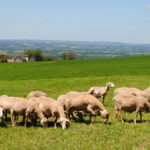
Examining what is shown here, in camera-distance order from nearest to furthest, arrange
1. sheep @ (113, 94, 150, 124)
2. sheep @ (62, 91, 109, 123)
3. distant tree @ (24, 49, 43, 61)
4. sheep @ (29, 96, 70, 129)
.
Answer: sheep @ (29, 96, 70, 129)
sheep @ (62, 91, 109, 123)
sheep @ (113, 94, 150, 124)
distant tree @ (24, 49, 43, 61)

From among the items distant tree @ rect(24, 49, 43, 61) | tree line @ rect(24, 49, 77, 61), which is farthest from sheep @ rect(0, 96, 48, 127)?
distant tree @ rect(24, 49, 43, 61)

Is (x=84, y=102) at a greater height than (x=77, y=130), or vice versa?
(x=84, y=102)

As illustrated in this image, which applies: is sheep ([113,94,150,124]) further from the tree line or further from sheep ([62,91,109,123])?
the tree line

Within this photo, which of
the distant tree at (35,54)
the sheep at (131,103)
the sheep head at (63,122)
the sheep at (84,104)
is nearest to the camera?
the sheep head at (63,122)

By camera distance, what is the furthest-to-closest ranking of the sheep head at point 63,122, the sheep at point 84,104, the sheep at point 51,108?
the sheep at point 84,104
the sheep at point 51,108
the sheep head at point 63,122

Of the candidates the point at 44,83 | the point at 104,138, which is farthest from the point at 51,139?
the point at 44,83

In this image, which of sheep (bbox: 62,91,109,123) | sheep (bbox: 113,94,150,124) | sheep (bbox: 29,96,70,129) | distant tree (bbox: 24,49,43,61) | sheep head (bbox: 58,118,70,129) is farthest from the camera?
distant tree (bbox: 24,49,43,61)

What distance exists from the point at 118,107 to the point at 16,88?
17.2m

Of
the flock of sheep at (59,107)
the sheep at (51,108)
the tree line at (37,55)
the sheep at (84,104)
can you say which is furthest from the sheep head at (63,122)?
the tree line at (37,55)

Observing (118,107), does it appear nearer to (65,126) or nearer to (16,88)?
(65,126)

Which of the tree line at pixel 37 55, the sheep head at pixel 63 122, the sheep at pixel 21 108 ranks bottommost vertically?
the tree line at pixel 37 55

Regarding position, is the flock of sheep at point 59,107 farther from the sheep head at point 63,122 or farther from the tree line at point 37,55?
A: the tree line at point 37,55

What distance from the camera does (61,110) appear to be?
47.0ft

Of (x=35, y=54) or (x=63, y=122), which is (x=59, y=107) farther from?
(x=35, y=54)
